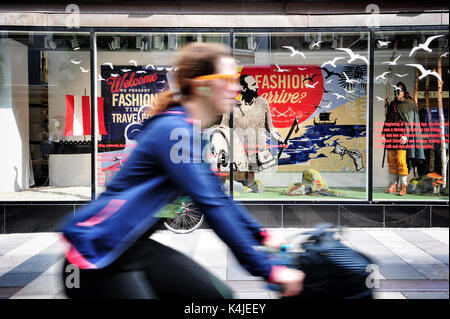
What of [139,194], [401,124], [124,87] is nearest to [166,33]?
[124,87]

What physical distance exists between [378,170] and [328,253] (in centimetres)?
624

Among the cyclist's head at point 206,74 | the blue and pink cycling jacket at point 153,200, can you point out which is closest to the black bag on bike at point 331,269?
the blue and pink cycling jacket at point 153,200

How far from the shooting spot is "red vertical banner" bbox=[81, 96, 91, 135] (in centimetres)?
724

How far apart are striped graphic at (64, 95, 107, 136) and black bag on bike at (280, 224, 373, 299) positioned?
19.9ft

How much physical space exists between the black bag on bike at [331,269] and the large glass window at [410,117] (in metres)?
5.90

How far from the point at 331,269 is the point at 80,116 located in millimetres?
6412

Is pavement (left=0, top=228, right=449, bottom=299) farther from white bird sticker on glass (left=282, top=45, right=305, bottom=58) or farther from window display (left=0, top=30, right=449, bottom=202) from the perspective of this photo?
A: white bird sticker on glass (left=282, top=45, right=305, bottom=58)

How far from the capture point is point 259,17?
6.88 meters

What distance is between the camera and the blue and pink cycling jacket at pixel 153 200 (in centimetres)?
159

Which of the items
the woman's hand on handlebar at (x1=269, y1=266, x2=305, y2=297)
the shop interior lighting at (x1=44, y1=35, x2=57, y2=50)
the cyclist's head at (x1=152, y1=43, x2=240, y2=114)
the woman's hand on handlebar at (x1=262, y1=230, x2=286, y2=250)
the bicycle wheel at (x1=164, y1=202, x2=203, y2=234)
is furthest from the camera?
the shop interior lighting at (x1=44, y1=35, x2=57, y2=50)

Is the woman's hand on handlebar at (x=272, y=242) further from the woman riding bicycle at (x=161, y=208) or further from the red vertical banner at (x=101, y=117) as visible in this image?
the red vertical banner at (x=101, y=117)

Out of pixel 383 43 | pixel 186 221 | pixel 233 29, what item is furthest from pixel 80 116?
pixel 383 43

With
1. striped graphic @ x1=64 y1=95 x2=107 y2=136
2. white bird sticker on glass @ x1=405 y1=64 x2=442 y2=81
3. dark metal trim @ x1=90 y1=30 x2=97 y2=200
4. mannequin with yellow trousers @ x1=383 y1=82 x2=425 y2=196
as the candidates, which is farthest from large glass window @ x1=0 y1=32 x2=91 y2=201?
white bird sticker on glass @ x1=405 y1=64 x2=442 y2=81

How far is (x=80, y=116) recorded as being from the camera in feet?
23.9
